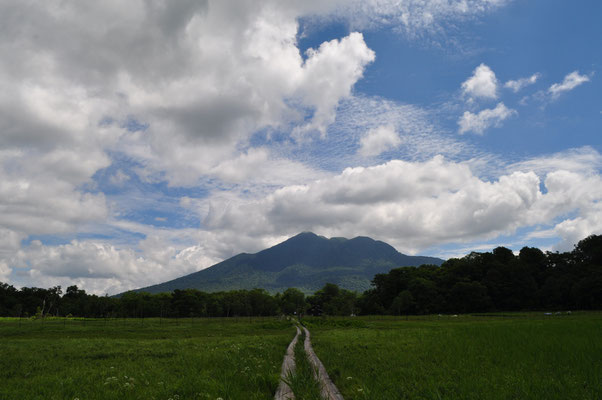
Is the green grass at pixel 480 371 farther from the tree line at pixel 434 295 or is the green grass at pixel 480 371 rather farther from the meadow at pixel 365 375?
the tree line at pixel 434 295

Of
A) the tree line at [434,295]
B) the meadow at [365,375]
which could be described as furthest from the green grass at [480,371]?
the tree line at [434,295]

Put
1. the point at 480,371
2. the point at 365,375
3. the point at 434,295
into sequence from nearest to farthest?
the point at 365,375
the point at 480,371
the point at 434,295

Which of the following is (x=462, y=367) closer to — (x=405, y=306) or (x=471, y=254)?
(x=405, y=306)

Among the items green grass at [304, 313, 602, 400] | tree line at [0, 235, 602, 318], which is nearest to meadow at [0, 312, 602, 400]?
green grass at [304, 313, 602, 400]

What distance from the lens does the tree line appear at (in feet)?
352

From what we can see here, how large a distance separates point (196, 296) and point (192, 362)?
542ft

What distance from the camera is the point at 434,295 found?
126 meters

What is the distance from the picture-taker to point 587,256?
116 m

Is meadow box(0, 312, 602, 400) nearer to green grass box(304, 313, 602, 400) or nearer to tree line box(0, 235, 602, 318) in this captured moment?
green grass box(304, 313, 602, 400)

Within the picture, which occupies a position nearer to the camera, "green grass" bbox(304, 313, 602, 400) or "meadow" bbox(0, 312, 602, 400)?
"green grass" bbox(304, 313, 602, 400)

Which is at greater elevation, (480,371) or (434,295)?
(480,371)

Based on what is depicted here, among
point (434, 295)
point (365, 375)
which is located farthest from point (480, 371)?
point (434, 295)

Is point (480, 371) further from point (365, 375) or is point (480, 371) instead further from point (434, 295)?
point (434, 295)

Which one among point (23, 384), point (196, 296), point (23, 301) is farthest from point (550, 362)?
point (23, 301)
